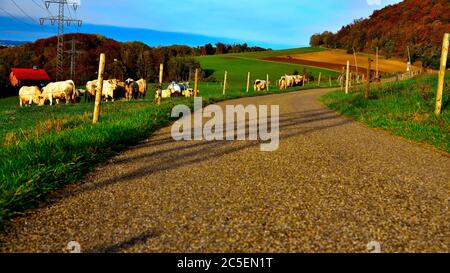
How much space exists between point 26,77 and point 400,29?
3089 inches

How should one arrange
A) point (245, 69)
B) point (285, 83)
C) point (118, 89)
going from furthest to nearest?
point (245, 69), point (285, 83), point (118, 89)

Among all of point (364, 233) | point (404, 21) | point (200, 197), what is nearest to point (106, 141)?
point (200, 197)

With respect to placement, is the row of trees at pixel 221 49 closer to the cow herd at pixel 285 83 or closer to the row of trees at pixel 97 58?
the row of trees at pixel 97 58

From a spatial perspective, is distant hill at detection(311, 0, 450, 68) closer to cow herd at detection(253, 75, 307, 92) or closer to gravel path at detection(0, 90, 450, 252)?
cow herd at detection(253, 75, 307, 92)

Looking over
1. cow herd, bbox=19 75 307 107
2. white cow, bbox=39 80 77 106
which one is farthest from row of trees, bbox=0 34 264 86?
white cow, bbox=39 80 77 106

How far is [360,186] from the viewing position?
17.3 ft

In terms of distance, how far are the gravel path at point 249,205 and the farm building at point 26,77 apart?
74591mm

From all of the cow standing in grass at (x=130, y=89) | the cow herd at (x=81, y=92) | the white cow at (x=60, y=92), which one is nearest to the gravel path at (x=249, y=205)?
the cow herd at (x=81, y=92)

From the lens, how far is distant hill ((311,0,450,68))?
71812 millimetres

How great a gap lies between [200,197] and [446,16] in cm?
8948

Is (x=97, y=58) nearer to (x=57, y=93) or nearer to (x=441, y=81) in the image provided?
(x=57, y=93)

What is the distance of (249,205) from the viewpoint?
4.40m

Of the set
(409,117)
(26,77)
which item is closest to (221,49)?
(26,77)
